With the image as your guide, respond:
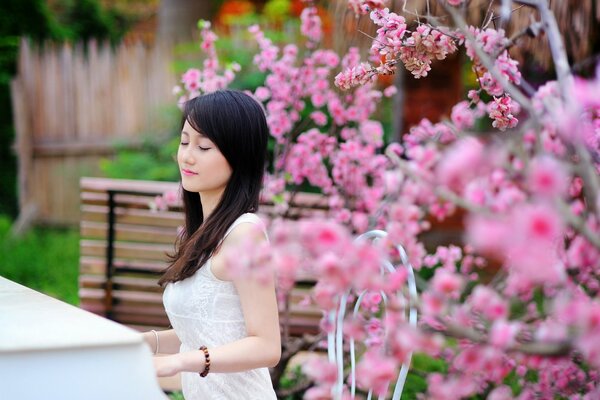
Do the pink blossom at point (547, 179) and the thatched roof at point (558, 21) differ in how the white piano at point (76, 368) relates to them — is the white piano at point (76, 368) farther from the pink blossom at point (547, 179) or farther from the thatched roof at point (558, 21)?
the thatched roof at point (558, 21)

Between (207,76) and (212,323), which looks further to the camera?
(207,76)

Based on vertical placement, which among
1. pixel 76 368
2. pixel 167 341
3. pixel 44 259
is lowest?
pixel 44 259

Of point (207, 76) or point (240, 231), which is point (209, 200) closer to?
point (240, 231)

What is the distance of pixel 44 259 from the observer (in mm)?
7129

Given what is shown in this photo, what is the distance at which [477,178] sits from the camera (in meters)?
1.05

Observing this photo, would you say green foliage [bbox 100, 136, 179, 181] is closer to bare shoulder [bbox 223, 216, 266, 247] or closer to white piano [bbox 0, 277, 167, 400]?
bare shoulder [bbox 223, 216, 266, 247]

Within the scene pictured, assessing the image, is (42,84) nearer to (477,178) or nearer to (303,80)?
(303,80)

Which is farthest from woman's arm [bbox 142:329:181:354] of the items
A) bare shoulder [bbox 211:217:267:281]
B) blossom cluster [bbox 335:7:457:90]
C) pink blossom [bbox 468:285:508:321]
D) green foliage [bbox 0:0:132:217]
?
green foliage [bbox 0:0:132:217]

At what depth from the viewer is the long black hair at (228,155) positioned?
79.6 inches

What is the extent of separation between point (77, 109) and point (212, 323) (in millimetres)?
7183

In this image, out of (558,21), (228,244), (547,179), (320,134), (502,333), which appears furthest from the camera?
(558,21)

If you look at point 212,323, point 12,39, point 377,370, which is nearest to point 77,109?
point 12,39

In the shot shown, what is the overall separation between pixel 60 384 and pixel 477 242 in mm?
739

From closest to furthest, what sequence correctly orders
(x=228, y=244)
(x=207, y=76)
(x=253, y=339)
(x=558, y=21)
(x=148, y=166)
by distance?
1. (x=253, y=339)
2. (x=228, y=244)
3. (x=207, y=76)
4. (x=558, y=21)
5. (x=148, y=166)
